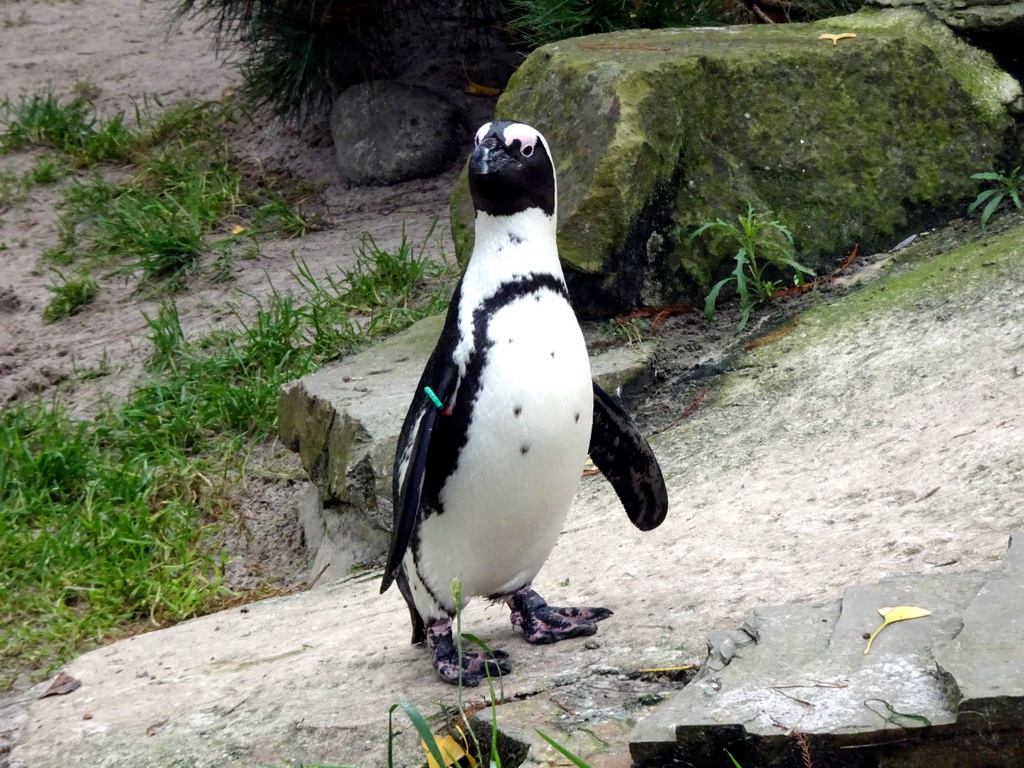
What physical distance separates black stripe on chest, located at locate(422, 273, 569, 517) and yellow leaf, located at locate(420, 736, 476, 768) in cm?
55

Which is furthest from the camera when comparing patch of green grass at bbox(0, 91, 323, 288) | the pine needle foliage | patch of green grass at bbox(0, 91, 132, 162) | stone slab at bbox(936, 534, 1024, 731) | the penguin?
patch of green grass at bbox(0, 91, 132, 162)

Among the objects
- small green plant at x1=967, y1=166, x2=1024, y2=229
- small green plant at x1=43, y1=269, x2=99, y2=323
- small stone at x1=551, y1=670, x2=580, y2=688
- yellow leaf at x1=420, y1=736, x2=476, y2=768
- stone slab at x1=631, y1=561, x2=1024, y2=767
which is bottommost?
small green plant at x1=43, y1=269, x2=99, y2=323

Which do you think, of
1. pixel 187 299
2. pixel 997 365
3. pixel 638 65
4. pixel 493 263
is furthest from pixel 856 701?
pixel 187 299

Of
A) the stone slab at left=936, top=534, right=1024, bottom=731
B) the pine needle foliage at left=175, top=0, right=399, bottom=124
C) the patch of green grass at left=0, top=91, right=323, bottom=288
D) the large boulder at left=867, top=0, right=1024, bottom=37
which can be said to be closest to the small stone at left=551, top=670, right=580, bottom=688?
the stone slab at left=936, top=534, right=1024, bottom=731

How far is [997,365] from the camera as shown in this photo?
3355 millimetres

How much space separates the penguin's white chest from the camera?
2.46 m

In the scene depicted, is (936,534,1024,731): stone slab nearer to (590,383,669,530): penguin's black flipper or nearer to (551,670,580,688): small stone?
(551,670,580,688): small stone

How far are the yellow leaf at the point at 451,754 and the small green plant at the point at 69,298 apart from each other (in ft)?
15.8

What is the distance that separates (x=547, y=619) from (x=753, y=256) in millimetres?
2047

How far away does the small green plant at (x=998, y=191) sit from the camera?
4.28 meters

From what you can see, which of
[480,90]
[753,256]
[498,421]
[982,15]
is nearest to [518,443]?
[498,421]

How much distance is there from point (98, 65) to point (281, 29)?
283 cm

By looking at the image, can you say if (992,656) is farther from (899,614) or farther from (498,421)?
(498,421)

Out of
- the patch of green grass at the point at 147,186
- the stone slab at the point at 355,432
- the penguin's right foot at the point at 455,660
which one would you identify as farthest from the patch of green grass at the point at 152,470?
the penguin's right foot at the point at 455,660
